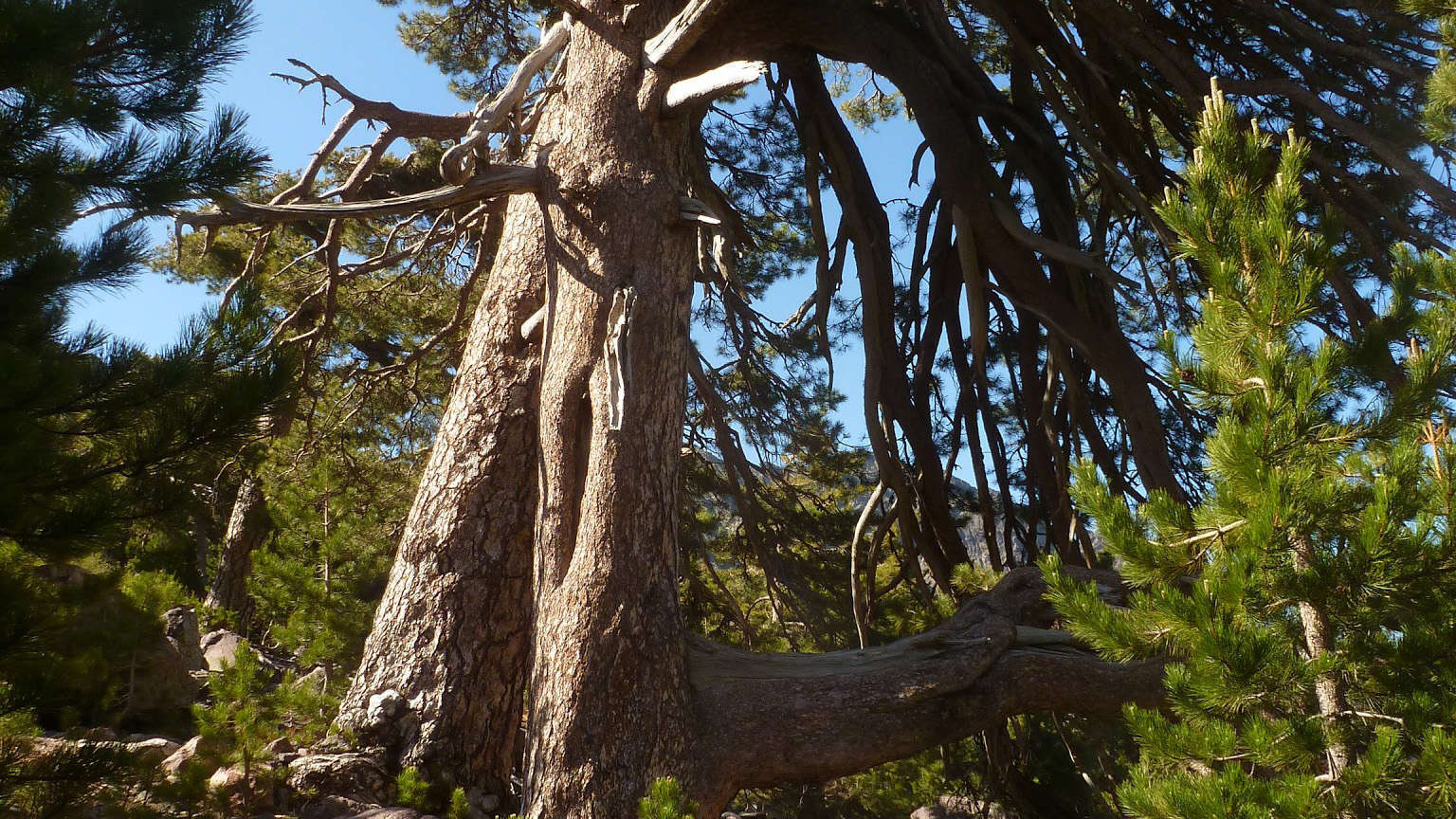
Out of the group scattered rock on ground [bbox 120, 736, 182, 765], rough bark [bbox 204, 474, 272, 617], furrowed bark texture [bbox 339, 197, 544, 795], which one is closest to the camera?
scattered rock on ground [bbox 120, 736, 182, 765]

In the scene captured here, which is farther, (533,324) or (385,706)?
(533,324)

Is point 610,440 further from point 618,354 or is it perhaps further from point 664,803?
point 664,803

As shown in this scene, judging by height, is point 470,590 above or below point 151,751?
above

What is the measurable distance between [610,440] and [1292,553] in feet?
7.57

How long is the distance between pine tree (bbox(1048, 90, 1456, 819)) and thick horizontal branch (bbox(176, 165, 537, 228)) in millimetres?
2679

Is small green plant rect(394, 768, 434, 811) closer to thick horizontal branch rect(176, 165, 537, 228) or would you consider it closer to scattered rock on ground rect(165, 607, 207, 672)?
thick horizontal branch rect(176, 165, 537, 228)

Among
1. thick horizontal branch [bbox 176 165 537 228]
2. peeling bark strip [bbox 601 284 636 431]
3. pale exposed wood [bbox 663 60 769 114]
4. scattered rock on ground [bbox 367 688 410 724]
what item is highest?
pale exposed wood [bbox 663 60 769 114]

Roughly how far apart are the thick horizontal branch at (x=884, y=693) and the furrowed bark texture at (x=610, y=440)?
10.1 inches

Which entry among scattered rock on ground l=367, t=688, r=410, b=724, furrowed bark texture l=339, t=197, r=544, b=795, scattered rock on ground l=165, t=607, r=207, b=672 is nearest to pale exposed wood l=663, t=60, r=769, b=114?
furrowed bark texture l=339, t=197, r=544, b=795

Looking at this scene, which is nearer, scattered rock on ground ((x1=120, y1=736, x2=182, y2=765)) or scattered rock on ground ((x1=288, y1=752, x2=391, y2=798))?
scattered rock on ground ((x1=120, y1=736, x2=182, y2=765))

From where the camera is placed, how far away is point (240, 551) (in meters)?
8.48

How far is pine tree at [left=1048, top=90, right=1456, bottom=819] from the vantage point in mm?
2223

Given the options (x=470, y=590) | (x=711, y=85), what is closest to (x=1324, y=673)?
(x=711, y=85)

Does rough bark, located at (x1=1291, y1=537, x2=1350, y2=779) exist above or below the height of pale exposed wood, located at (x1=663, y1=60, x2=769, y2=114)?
below
